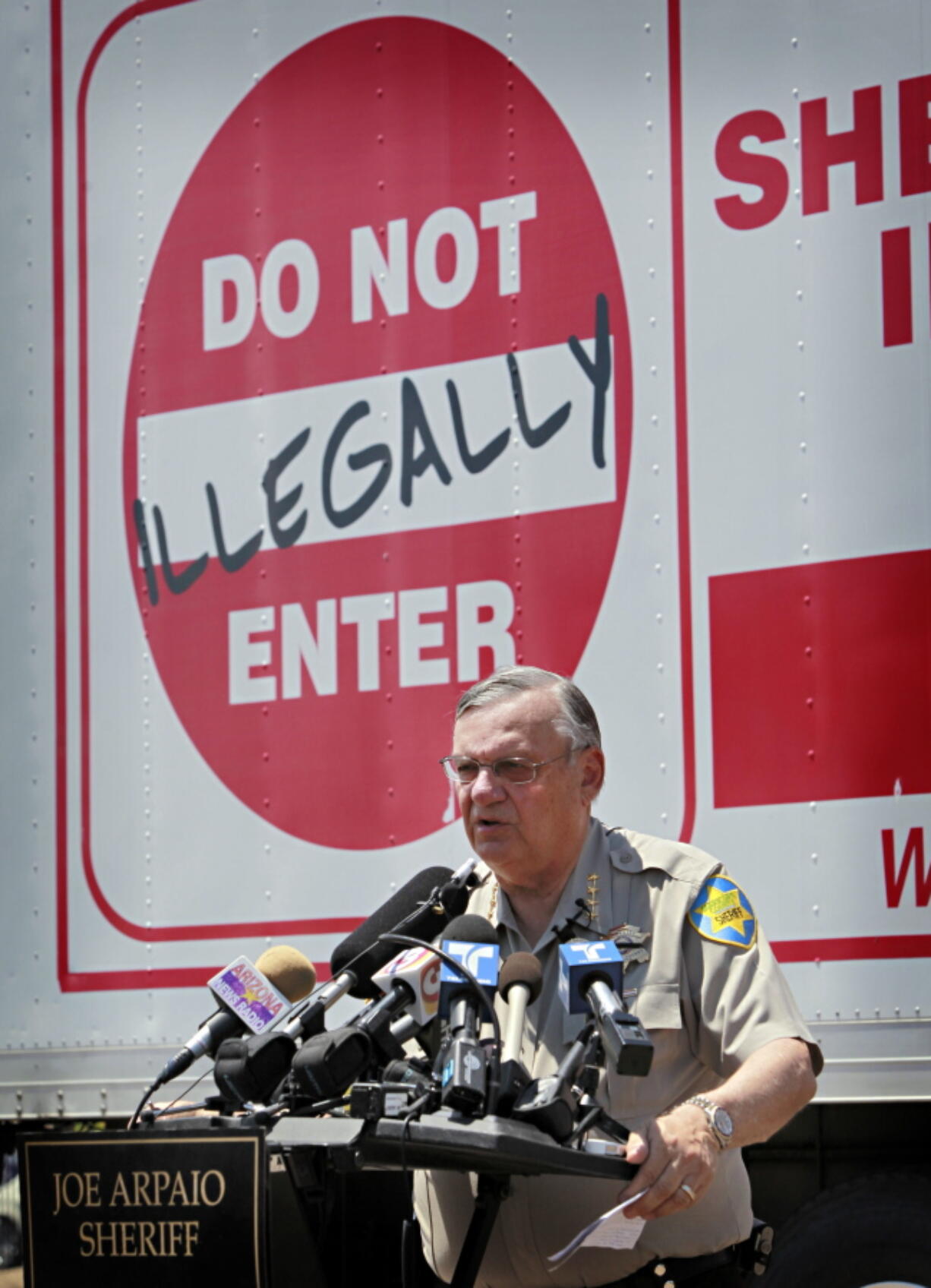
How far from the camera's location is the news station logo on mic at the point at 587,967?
225 cm

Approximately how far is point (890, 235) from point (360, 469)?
131cm

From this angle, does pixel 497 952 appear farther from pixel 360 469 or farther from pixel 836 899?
pixel 360 469

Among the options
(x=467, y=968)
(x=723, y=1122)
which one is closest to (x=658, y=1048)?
(x=723, y=1122)

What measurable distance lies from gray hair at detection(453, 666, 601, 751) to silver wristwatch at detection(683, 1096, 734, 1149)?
27.0 inches

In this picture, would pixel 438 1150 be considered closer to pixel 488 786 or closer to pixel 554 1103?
pixel 554 1103

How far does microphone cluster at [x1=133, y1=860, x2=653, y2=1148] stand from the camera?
210cm

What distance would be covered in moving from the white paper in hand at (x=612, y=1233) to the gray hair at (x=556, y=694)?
86 centimetres

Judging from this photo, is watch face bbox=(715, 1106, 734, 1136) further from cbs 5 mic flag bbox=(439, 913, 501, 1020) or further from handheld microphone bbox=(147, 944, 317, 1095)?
handheld microphone bbox=(147, 944, 317, 1095)

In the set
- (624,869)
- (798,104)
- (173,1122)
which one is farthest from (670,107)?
(173,1122)

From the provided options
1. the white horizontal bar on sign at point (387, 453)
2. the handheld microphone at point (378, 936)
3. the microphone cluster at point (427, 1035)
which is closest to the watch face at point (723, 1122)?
the microphone cluster at point (427, 1035)

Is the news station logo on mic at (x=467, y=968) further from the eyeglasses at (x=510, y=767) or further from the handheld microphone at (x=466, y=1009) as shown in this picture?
the eyeglasses at (x=510, y=767)

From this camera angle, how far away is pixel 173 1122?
7.77ft

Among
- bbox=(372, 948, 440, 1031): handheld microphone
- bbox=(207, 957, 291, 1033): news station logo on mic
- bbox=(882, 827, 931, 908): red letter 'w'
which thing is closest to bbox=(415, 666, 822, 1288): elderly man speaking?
bbox=(372, 948, 440, 1031): handheld microphone

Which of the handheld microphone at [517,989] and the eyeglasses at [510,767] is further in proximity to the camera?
the eyeglasses at [510,767]
